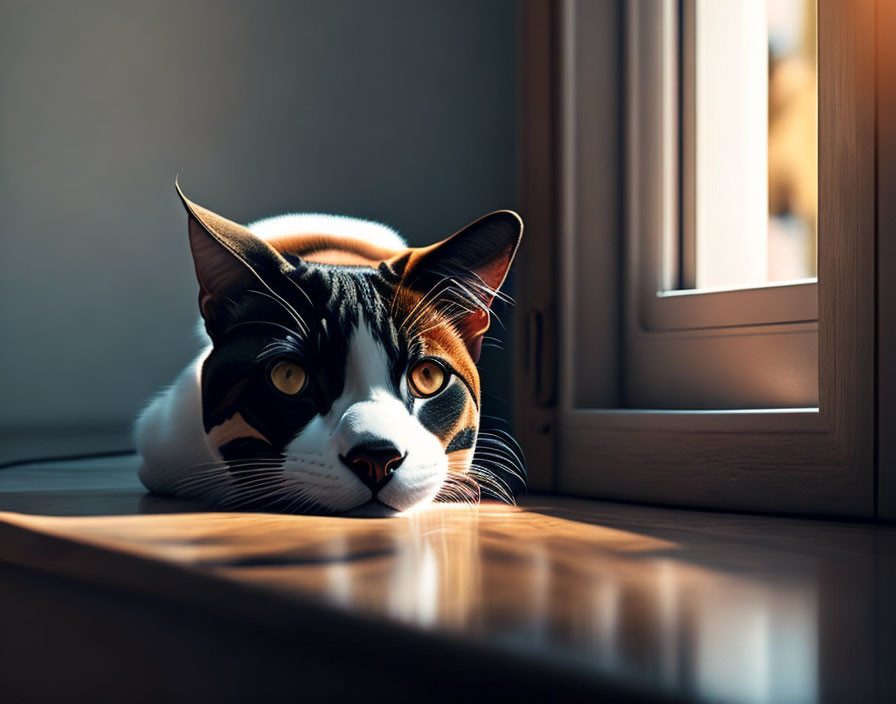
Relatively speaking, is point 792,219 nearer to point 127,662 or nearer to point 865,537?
point 865,537

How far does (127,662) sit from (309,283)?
32 cm

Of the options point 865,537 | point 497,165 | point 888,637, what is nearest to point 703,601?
point 888,637

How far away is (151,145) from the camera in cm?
116

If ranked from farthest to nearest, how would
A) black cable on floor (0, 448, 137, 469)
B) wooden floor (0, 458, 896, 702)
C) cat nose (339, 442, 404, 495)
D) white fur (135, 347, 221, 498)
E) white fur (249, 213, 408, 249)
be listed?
black cable on floor (0, 448, 137, 469) < white fur (249, 213, 408, 249) < white fur (135, 347, 221, 498) < cat nose (339, 442, 404, 495) < wooden floor (0, 458, 896, 702)

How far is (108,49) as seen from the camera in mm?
1145

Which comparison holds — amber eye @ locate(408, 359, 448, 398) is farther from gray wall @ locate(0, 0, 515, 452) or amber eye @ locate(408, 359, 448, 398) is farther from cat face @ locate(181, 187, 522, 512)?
gray wall @ locate(0, 0, 515, 452)

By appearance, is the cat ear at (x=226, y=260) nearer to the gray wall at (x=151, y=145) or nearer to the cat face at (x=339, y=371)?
the cat face at (x=339, y=371)

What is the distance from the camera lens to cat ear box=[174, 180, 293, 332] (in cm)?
65

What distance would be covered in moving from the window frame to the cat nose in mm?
271

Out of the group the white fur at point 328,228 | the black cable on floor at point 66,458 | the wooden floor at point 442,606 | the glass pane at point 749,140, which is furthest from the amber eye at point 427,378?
the black cable on floor at point 66,458

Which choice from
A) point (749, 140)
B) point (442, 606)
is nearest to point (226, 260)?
point (442, 606)

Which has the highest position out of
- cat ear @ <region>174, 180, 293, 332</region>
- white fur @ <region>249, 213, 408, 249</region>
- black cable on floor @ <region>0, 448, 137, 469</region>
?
white fur @ <region>249, 213, 408, 249</region>

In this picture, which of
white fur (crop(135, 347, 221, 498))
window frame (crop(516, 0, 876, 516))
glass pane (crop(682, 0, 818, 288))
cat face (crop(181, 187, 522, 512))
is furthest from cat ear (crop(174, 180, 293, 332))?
glass pane (crop(682, 0, 818, 288))

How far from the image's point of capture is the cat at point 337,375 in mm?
618
